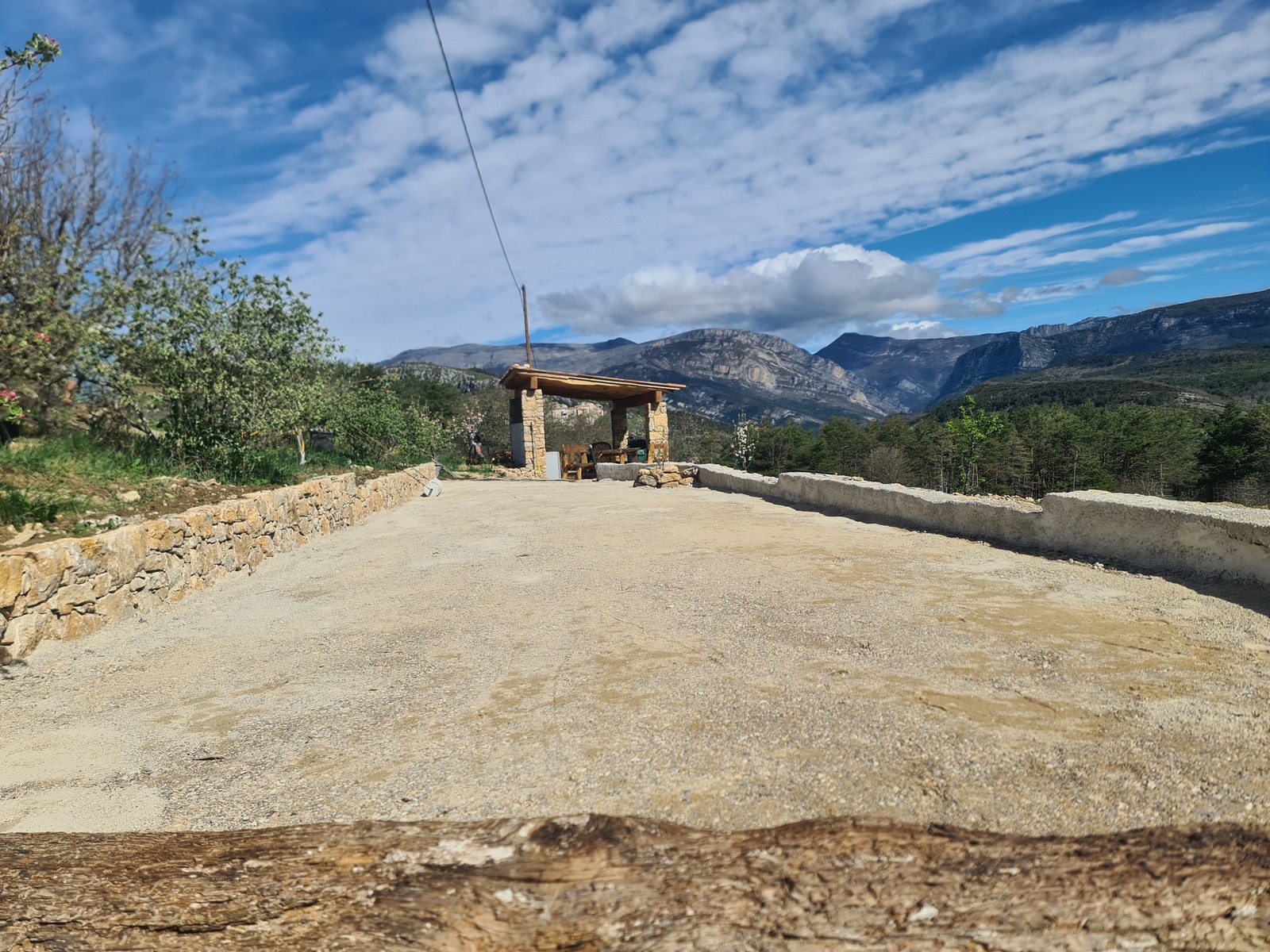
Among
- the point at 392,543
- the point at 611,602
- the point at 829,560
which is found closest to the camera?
the point at 611,602

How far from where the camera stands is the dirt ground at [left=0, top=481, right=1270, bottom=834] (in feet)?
7.21

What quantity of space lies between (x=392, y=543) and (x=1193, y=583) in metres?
7.54

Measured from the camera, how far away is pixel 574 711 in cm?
296

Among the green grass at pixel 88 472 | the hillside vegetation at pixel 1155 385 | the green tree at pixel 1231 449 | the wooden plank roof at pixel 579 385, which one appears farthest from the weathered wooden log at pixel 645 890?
the hillside vegetation at pixel 1155 385

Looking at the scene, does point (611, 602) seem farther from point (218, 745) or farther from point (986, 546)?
point (986, 546)

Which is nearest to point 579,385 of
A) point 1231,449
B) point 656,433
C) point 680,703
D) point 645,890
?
point 656,433

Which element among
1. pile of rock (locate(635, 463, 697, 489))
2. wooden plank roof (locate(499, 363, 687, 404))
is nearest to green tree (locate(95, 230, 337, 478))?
pile of rock (locate(635, 463, 697, 489))

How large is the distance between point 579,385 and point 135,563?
50.4ft

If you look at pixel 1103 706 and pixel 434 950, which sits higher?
pixel 434 950

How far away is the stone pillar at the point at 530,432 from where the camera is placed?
19.6 meters

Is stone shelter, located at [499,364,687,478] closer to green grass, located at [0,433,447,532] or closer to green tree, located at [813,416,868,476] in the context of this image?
green grass, located at [0,433,447,532]

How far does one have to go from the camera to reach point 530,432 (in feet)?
65.2

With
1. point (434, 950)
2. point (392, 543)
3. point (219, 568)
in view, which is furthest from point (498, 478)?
point (434, 950)

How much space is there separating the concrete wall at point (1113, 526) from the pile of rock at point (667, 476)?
6356 millimetres
